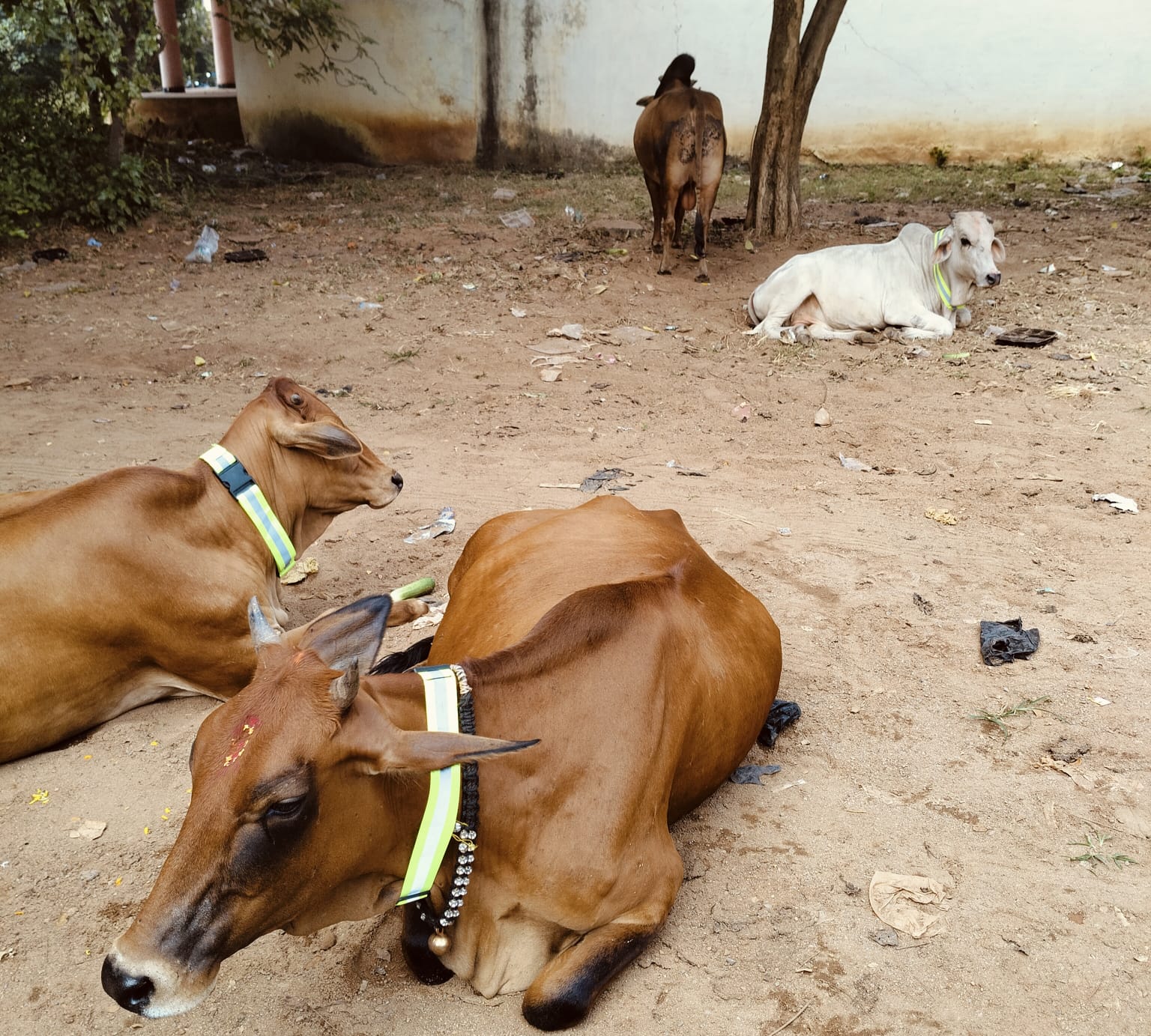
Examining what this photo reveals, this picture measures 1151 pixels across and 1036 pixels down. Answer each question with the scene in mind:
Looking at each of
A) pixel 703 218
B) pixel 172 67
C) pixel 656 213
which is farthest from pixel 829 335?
pixel 172 67

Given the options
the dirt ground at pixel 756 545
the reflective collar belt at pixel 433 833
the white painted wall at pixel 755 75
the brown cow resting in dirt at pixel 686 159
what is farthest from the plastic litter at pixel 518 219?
the reflective collar belt at pixel 433 833

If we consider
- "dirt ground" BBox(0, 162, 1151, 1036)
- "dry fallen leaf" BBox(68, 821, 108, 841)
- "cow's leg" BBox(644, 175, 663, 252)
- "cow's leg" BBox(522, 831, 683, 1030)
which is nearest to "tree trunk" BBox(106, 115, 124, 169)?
"dirt ground" BBox(0, 162, 1151, 1036)

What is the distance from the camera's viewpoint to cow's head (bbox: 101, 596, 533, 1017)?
6.61 ft

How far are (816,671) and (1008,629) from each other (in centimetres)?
81

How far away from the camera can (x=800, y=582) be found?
4.61 metres

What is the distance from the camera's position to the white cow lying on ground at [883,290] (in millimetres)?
8094

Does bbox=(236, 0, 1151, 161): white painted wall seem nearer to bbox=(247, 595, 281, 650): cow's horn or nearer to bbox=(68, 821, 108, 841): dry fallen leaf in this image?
bbox=(68, 821, 108, 841): dry fallen leaf

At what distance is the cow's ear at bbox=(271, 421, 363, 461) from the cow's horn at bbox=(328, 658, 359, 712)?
200cm

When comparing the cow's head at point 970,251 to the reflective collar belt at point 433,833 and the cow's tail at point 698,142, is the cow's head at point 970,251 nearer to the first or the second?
the cow's tail at point 698,142

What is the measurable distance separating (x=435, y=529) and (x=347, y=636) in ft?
9.19

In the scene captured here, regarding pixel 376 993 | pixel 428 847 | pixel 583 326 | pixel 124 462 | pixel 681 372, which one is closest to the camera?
pixel 428 847

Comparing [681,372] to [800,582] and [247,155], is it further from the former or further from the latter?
[247,155]

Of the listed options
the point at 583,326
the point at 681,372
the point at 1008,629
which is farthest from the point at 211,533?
the point at 583,326

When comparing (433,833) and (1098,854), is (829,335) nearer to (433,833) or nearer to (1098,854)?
(1098,854)
